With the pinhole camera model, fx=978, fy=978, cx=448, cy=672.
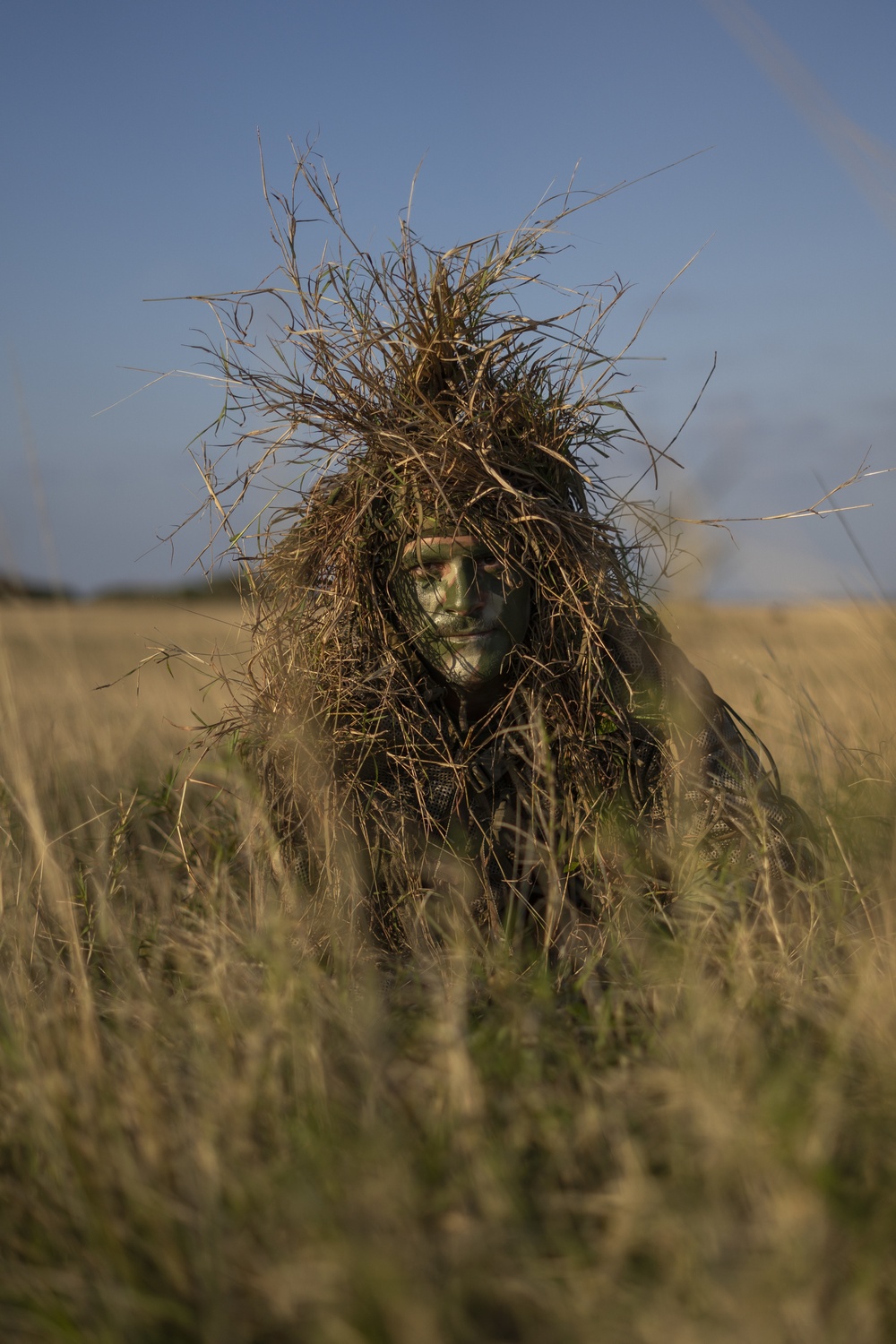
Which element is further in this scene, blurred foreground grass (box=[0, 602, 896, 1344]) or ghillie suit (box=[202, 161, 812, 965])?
ghillie suit (box=[202, 161, 812, 965])

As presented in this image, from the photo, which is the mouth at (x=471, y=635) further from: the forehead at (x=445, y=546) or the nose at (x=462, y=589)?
the forehead at (x=445, y=546)

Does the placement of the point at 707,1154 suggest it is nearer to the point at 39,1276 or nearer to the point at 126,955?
the point at 39,1276

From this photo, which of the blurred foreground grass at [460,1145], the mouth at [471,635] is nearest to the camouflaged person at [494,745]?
the mouth at [471,635]

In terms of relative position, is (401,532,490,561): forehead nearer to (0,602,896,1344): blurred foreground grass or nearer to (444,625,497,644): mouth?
(444,625,497,644): mouth

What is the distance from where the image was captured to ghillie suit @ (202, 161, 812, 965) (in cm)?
245

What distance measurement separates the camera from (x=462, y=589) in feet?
7.85

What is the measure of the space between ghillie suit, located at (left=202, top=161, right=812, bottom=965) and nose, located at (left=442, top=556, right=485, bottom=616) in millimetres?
87

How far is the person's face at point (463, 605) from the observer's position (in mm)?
2412

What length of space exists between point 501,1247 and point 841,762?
7.27ft

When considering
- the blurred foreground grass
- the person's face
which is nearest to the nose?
the person's face

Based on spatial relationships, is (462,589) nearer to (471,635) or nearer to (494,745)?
(471,635)

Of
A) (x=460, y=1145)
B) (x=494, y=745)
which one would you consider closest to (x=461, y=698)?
(x=494, y=745)

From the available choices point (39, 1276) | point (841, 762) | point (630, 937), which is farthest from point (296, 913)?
point (841, 762)

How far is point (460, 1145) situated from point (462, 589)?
4.34ft
